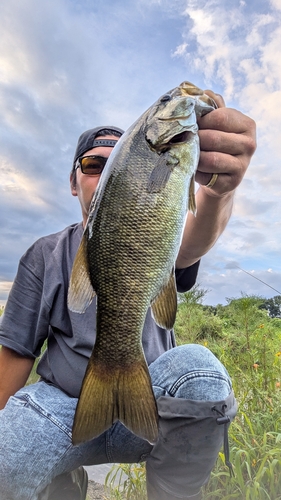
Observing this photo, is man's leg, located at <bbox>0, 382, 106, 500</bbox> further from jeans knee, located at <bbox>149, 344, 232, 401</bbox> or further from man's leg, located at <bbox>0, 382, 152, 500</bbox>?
jeans knee, located at <bbox>149, 344, 232, 401</bbox>

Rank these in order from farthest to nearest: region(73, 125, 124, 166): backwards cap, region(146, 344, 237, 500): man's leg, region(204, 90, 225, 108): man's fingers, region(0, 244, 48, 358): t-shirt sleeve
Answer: region(73, 125, 124, 166): backwards cap, region(0, 244, 48, 358): t-shirt sleeve, region(146, 344, 237, 500): man's leg, region(204, 90, 225, 108): man's fingers

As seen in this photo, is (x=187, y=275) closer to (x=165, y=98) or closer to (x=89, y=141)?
(x=89, y=141)

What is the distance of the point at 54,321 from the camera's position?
2.24 meters

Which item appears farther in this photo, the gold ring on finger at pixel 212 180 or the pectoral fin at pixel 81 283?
the gold ring on finger at pixel 212 180

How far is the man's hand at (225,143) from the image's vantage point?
1.44 m

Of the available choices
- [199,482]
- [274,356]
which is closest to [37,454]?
[199,482]

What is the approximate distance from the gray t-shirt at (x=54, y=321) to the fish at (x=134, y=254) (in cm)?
76

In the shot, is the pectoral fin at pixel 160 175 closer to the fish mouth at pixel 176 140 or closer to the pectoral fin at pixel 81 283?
the fish mouth at pixel 176 140

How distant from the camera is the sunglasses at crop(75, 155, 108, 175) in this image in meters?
2.31

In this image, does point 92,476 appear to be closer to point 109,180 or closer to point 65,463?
point 65,463

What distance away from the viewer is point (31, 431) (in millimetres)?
1862

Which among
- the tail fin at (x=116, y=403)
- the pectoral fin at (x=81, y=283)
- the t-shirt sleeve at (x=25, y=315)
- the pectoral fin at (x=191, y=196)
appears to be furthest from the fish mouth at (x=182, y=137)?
the t-shirt sleeve at (x=25, y=315)

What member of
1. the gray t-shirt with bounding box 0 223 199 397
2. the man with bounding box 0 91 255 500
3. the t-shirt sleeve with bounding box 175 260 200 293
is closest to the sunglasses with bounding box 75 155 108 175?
the man with bounding box 0 91 255 500

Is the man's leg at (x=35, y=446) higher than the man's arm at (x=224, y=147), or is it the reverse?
the man's arm at (x=224, y=147)
